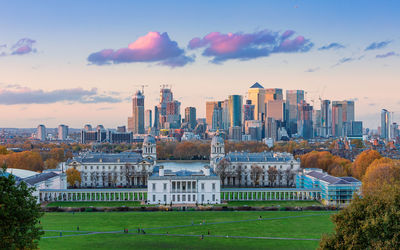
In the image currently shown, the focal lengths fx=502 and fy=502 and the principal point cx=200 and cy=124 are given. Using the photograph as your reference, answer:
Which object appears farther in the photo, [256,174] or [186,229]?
[256,174]

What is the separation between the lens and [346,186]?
80125 mm

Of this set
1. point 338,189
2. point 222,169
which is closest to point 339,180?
point 338,189

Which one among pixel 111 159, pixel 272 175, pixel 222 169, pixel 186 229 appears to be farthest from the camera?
pixel 111 159

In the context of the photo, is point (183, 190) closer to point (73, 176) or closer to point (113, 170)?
point (73, 176)

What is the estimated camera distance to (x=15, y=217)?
34.1 meters

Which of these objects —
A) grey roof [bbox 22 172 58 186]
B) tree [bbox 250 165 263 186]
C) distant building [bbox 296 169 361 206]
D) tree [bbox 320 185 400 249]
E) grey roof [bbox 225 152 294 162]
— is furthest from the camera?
grey roof [bbox 225 152 294 162]

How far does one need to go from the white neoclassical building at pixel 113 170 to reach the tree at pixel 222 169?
14.8m

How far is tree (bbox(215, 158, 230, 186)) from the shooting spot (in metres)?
109

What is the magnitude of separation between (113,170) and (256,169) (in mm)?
31634

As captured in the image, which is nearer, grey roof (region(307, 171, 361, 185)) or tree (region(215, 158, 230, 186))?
grey roof (region(307, 171, 361, 185))

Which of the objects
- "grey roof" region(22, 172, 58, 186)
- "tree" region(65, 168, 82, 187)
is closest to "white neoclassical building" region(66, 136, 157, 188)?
"tree" region(65, 168, 82, 187)

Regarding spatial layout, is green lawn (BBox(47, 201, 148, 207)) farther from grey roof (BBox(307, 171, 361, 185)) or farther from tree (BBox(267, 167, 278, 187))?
tree (BBox(267, 167, 278, 187))

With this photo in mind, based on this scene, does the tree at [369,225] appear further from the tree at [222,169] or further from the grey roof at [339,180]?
the tree at [222,169]

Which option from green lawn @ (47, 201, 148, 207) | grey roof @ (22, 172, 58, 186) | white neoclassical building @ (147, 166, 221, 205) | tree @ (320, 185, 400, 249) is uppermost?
tree @ (320, 185, 400, 249)
